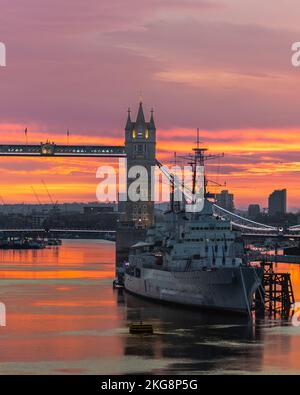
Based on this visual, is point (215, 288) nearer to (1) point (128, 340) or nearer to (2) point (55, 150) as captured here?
(1) point (128, 340)

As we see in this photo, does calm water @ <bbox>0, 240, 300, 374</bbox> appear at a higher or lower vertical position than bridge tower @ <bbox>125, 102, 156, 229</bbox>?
lower

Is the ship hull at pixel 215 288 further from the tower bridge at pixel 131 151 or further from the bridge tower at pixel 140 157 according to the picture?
the bridge tower at pixel 140 157

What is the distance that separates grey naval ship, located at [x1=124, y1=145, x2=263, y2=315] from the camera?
231 feet

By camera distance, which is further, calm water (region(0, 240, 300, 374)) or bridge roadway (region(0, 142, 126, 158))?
bridge roadway (region(0, 142, 126, 158))

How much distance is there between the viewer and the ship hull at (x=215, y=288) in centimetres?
7012

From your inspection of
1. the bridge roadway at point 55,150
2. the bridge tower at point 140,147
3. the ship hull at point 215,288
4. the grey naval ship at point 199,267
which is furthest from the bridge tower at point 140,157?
the ship hull at point 215,288

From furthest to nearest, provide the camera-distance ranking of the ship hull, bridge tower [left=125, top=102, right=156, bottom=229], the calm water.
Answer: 1. bridge tower [left=125, top=102, right=156, bottom=229]
2. the ship hull
3. the calm water

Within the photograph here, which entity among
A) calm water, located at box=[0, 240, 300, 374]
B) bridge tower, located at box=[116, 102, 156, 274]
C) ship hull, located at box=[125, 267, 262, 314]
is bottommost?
calm water, located at box=[0, 240, 300, 374]

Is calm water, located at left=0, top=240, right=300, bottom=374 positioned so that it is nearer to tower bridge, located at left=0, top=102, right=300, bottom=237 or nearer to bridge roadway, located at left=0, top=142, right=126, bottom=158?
tower bridge, located at left=0, top=102, right=300, bottom=237

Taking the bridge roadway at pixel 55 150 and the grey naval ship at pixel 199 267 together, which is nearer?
the grey naval ship at pixel 199 267

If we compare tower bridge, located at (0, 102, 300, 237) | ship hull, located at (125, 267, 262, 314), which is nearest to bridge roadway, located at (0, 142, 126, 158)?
tower bridge, located at (0, 102, 300, 237)

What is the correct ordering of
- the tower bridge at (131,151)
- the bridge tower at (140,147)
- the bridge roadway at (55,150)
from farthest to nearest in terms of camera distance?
the bridge roadway at (55,150)
the bridge tower at (140,147)
the tower bridge at (131,151)

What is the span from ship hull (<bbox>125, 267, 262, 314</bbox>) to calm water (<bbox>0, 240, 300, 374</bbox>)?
0.78 m

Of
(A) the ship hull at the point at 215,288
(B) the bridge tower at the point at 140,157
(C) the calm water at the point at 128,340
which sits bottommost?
(C) the calm water at the point at 128,340
